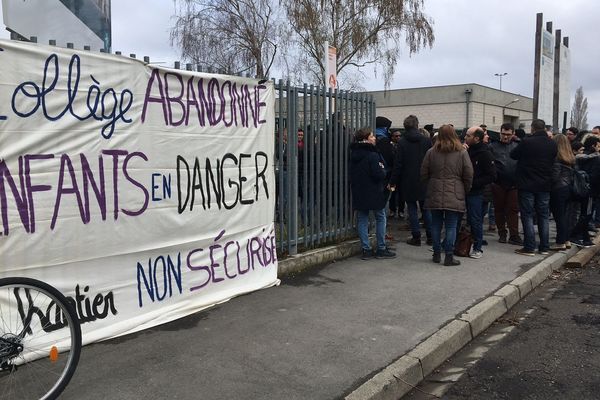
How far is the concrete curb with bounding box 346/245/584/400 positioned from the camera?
11.2 feet

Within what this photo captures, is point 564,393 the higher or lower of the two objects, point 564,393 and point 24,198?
the lower

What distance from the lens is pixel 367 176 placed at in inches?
263

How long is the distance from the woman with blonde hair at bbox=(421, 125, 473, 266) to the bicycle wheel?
4.61m

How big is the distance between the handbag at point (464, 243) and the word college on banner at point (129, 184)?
3.02 metres

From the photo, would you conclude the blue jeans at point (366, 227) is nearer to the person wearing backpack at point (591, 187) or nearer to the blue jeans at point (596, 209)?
the person wearing backpack at point (591, 187)

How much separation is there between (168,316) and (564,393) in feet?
9.99

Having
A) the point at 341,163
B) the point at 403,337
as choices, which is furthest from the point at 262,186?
the point at 403,337

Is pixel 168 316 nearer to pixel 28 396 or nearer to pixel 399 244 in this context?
pixel 28 396

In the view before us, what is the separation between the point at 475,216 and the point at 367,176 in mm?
1752

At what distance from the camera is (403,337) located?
4.21 meters

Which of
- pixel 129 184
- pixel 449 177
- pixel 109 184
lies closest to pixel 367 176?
pixel 449 177

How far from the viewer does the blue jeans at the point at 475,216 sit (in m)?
7.21

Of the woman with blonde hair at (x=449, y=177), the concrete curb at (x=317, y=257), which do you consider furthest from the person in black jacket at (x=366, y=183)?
the woman with blonde hair at (x=449, y=177)

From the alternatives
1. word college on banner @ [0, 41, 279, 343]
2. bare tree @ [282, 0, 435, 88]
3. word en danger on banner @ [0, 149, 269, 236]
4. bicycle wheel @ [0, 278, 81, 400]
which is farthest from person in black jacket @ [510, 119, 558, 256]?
bare tree @ [282, 0, 435, 88]
